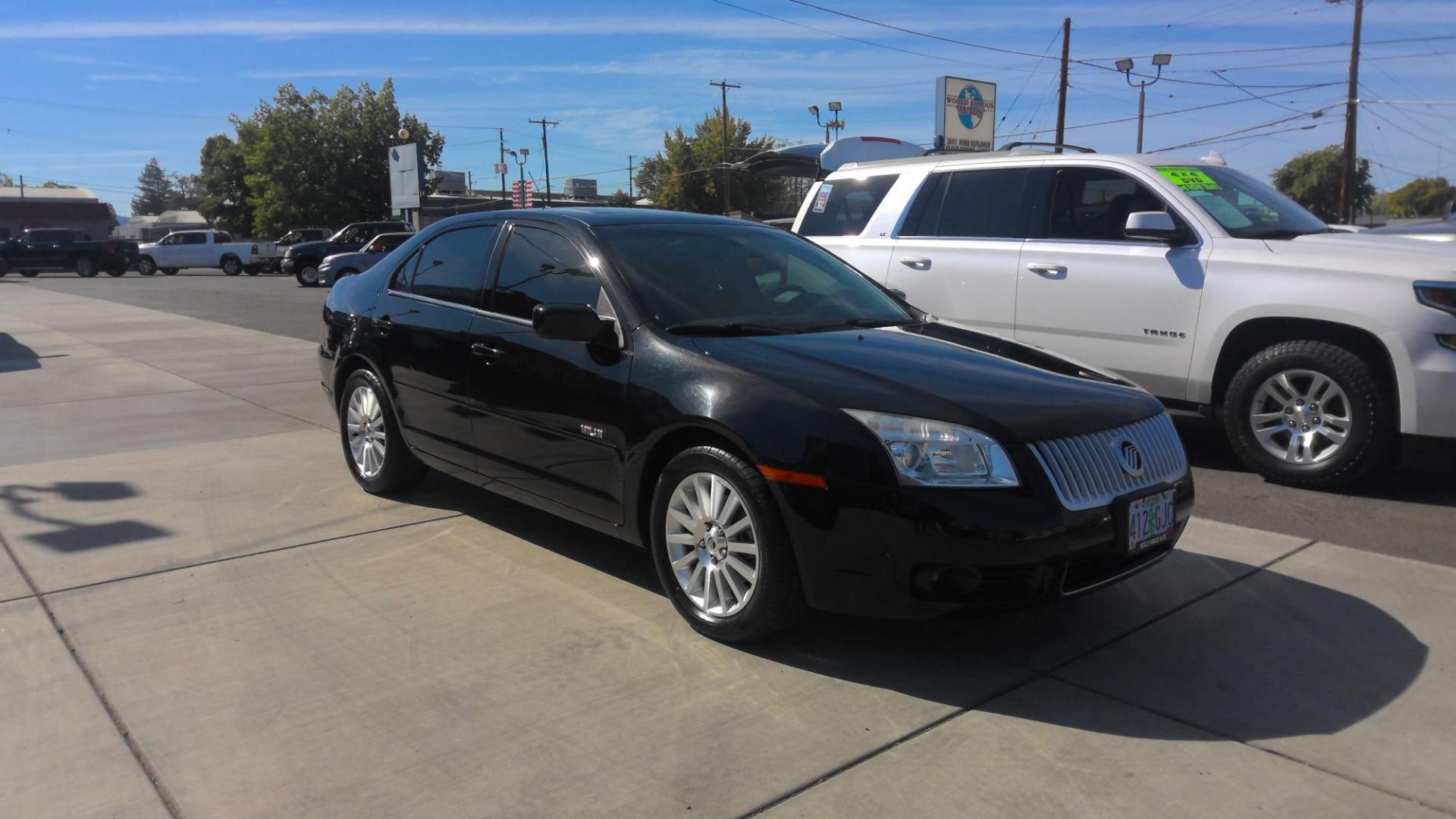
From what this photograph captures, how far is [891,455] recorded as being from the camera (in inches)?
136

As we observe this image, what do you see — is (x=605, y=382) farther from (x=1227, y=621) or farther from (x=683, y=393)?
(x=1227, y=621)

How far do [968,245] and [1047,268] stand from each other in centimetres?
66

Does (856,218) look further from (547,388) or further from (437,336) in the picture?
(547,388)

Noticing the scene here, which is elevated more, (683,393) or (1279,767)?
(683,393)

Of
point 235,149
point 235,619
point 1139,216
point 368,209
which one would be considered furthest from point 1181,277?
point 235,149

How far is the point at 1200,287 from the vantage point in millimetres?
6367

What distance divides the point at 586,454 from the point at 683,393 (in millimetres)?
629

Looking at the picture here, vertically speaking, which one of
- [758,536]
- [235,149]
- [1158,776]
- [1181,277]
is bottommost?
[1158,776]

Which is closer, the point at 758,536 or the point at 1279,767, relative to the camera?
the point at 1279,767

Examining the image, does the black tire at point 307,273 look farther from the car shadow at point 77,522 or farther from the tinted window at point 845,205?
the car shadow at point 77,522

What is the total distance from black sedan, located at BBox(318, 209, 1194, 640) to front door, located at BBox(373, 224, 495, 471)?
0.6 inches

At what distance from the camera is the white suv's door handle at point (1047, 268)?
6969 millimetres

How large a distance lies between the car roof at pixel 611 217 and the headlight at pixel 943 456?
189cm

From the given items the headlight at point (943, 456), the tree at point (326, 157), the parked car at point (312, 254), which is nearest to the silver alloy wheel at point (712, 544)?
the headlight at point (943, 456)
